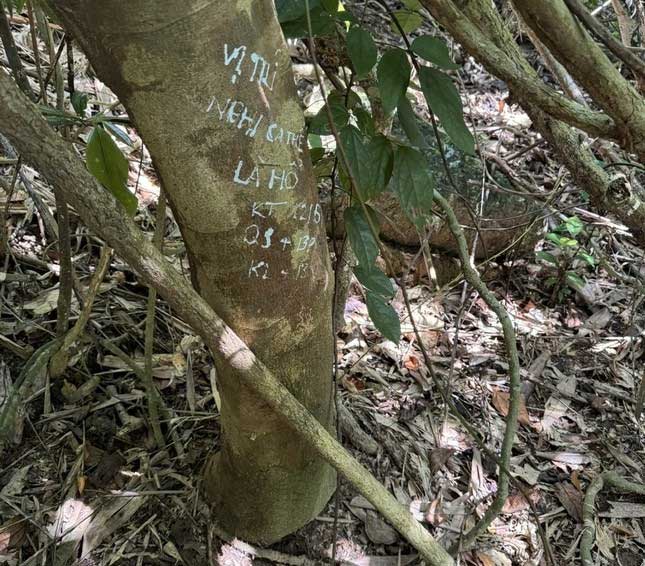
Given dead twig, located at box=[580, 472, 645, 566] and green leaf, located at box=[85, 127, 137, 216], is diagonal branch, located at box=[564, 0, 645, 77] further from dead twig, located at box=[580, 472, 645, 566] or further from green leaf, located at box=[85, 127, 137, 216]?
dead twig, located at box=[580, 472, 645, 566]

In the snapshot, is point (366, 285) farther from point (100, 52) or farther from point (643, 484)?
point (643, 484)

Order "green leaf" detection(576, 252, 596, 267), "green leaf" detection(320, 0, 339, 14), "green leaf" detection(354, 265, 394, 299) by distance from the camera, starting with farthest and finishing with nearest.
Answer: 1. "green leaf" detection(576, 252, 596, 267)
2. "green leaf" detection(354, 265, 394, 299)
3. "green leaf" detection(320, 0, 339, 14)

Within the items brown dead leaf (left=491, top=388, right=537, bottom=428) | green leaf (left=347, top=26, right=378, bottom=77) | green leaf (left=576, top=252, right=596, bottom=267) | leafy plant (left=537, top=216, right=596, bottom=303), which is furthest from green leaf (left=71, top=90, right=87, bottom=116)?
green leaf (left=576, top=252, right=596, bottom=267)

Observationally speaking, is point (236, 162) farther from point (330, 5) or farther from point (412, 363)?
point (412, 363)

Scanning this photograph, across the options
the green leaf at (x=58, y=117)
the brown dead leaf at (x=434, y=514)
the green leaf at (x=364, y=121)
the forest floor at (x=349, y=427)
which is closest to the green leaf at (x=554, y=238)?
the forest floor at (x=349, y=427)

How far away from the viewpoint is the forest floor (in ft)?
4.78

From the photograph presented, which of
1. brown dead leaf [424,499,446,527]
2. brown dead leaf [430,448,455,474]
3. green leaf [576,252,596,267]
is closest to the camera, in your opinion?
brown dead leaf [424,499,446,527]

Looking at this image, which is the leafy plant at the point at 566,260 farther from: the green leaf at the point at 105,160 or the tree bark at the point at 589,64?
the green leaf at the point at 105,160

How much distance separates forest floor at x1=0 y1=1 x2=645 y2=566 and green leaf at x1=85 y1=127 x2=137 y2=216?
2.01 ft

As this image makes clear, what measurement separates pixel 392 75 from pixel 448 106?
11 cm

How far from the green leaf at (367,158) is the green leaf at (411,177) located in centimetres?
2

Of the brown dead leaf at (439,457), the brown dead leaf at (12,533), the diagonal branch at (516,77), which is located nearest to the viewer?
the diagonal branch at (516,77)

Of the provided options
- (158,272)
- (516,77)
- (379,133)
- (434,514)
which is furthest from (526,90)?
(434,514)

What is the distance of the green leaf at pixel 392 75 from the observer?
967 millimetres
